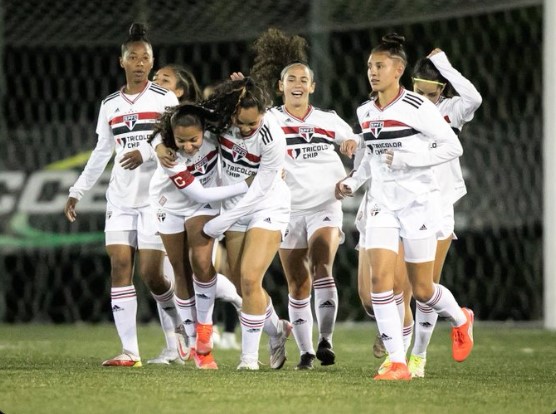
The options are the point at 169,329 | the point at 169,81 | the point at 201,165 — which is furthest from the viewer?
the point at 169,81

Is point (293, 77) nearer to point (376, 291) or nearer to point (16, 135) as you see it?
point (376, 291)

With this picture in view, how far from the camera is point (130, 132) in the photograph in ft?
28.9

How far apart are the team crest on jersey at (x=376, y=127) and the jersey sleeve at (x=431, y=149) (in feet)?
0.62

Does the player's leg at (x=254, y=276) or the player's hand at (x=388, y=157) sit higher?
the player's hand at (x=388, y=157)

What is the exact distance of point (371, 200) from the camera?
7887 mm

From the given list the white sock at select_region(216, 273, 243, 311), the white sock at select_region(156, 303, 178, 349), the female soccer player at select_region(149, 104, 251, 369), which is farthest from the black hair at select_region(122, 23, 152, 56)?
the white sock at select_region(156, 303, 178, 349)

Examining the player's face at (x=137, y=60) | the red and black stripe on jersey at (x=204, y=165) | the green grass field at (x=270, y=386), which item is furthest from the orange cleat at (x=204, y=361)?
the player's face at (x=137, y=60)

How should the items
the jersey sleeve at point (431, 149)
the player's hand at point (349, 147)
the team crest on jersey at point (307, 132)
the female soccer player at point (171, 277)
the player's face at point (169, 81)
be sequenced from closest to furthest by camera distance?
the jersey sleeve at point (431, 149) → the player's hand at point (349, 147) → the female soccer player at point (171, 277) → the team crest on jersey at point (307, 132) → the player's face at point (169, 81)

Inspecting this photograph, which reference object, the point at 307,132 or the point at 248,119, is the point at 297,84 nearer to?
the point at 307,132

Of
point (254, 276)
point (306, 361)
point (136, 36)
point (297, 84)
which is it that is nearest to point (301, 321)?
point (306, 361)

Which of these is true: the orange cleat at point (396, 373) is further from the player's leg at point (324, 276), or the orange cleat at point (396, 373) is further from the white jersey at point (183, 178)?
the white jersey at point (183, 178)

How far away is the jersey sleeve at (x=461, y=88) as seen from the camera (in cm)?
855

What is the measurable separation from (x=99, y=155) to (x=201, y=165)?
1.03 metres

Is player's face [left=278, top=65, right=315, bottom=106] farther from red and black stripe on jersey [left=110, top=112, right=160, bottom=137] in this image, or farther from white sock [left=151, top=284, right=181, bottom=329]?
white sock [left=151, top=284, right=181, bottom=329]
